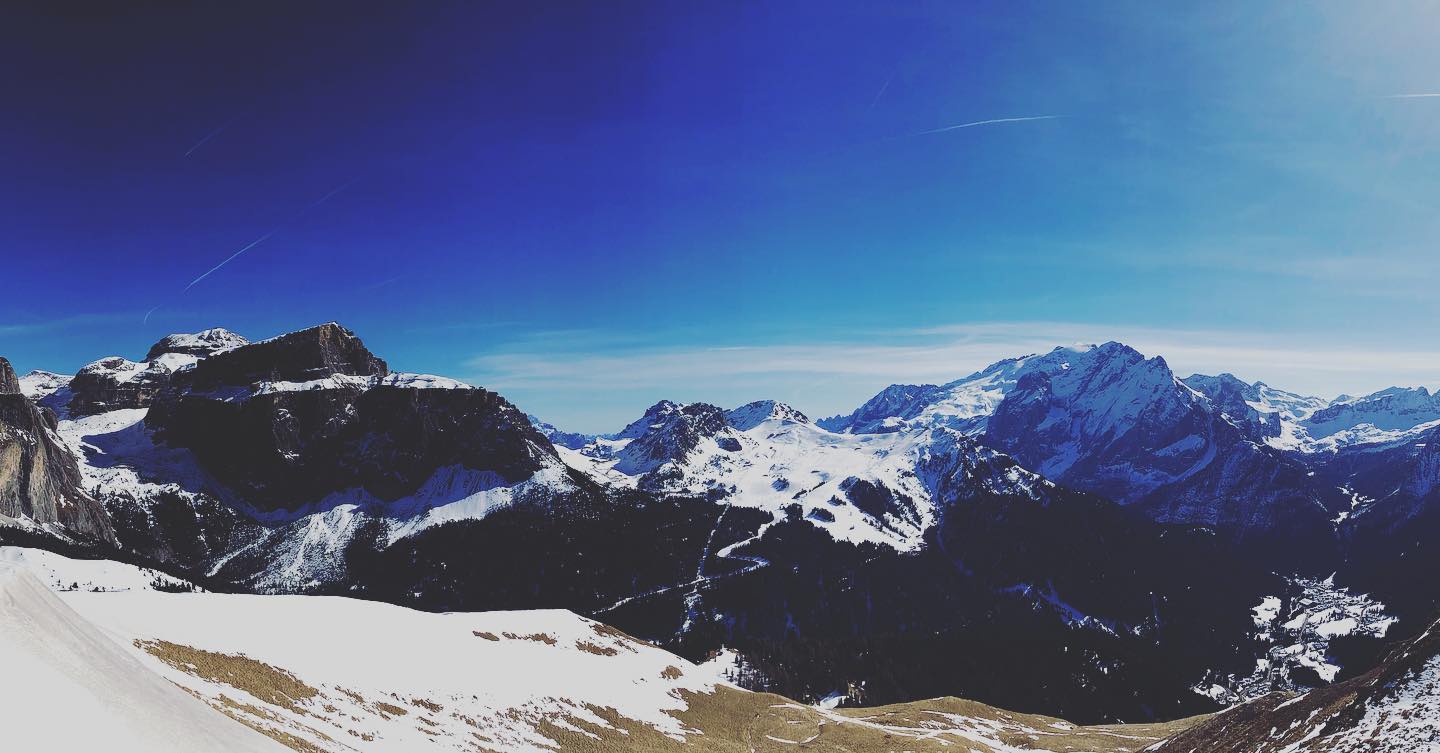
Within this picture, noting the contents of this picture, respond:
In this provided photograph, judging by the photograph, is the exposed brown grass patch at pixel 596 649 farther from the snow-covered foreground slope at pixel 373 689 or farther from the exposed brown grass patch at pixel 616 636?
the exposed brown grass patch at pixel 616 636

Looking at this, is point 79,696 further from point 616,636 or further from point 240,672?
point 616,636

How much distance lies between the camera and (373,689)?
35.3 m

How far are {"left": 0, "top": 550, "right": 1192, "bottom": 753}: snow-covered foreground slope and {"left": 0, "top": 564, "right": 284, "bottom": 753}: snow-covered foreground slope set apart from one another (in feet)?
0.12

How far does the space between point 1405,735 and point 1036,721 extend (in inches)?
2931

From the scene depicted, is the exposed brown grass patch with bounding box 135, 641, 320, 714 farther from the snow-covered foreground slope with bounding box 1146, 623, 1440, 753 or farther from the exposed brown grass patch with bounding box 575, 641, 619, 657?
the snow-covered foreground slope with bounding box 1146, 623, 1440, 753

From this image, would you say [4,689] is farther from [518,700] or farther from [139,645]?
[518,700]

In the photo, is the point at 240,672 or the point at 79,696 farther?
the point at 240,672

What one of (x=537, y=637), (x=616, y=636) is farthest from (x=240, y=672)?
(x=616, y=636)

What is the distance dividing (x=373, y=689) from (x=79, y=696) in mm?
28219

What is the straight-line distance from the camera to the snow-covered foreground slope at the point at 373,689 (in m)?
11.4

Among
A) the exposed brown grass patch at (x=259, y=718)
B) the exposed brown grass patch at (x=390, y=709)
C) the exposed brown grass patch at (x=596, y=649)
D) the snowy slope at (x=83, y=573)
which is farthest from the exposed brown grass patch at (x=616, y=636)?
the snowy slope at (x=83, y=573)

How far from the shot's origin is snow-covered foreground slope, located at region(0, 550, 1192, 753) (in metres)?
11.4

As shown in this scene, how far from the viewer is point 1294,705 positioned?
34531 mm

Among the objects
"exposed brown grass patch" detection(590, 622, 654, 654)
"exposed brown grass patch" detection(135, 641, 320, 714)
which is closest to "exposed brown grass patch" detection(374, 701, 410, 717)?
"exposed brown grass patch" detection(135, 641, 320, 714)
